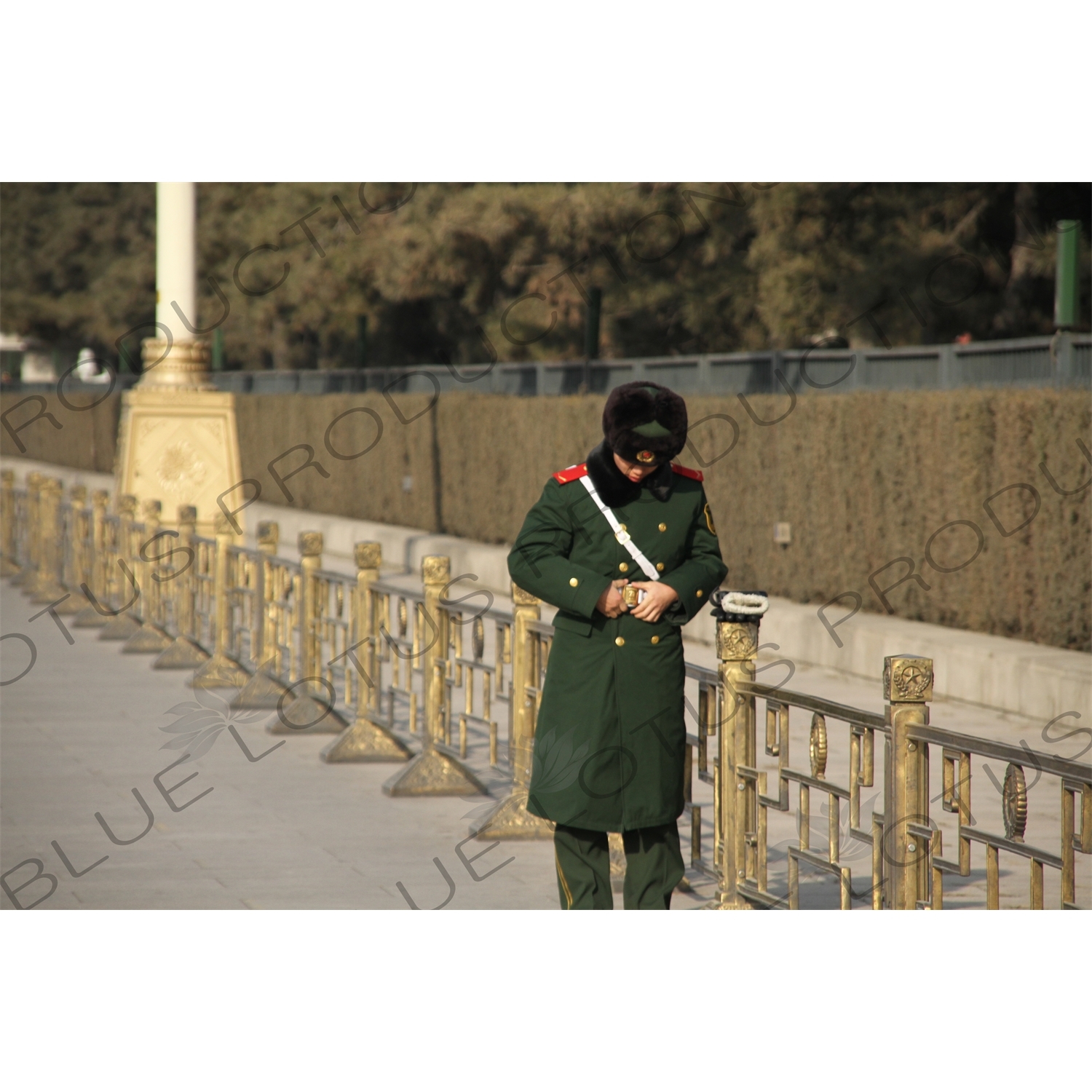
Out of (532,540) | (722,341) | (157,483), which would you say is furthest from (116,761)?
(722,341)

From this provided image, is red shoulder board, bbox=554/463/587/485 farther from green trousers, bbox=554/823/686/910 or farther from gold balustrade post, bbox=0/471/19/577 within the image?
gold balustrade post, bbox=0/471/19/577

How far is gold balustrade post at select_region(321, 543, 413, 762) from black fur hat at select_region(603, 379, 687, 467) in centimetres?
421

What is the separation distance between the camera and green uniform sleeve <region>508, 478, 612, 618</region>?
4.76 metres

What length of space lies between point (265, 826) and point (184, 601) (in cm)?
550

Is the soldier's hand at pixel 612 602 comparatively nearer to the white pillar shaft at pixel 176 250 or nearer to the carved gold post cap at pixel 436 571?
the carved gold post cap at pixel 436 571

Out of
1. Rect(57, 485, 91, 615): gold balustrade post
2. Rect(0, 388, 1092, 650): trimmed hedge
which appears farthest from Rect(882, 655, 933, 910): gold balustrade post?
Rect(57, 485, 91, 615): gold balustrade post

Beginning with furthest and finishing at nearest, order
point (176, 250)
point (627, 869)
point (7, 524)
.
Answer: point (7, 524) → point (176, 250) → point (627, 869)

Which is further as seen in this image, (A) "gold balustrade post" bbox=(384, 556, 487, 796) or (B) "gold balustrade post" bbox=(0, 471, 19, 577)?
(B) "gold balustrade post" bbox=(0, 471, 19, 577)

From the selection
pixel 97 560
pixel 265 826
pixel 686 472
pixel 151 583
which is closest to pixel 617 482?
pixel 686 472

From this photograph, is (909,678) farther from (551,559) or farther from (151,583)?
(151,583)

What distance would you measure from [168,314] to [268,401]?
39.0ft

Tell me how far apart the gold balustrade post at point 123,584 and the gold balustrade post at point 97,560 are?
0.17 metres

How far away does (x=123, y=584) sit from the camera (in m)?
14.3

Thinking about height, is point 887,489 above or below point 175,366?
below
